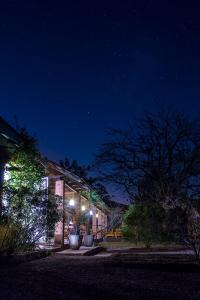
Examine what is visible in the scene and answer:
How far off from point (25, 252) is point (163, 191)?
177 inches

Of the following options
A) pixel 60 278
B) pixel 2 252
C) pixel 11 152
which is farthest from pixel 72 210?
pixel 60 278

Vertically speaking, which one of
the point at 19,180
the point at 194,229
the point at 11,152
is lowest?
the point at 194,229

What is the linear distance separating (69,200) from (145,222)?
5.17 m

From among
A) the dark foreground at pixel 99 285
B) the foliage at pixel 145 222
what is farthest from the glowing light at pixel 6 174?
the foliage at pixel 145 222

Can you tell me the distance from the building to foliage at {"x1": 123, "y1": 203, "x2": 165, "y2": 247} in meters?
2.20

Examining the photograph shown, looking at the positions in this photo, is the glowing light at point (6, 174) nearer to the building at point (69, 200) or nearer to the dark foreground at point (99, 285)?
the building at point (69, 200)

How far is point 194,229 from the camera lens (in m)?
10.0

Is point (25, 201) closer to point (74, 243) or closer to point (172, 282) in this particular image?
point (74, 243)

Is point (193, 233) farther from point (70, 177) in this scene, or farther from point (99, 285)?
point (70, 177)

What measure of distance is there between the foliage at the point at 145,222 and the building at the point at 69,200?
2.20m

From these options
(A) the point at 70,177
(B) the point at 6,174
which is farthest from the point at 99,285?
(A) the point at 70,177

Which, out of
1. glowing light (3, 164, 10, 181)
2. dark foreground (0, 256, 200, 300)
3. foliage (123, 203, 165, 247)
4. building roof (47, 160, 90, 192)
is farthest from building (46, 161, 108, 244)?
dark foreground (0, 256, 200, 300)

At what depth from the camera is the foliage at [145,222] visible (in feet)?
53.4

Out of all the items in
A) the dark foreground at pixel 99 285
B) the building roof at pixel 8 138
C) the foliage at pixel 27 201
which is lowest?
the dark foreground at pixel 99 285
